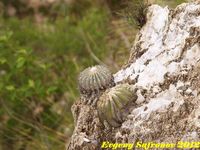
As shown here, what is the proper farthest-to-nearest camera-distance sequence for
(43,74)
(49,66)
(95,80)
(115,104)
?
1. (43,74)
2. (49,66)
3. (95,80)
4. (115,104)

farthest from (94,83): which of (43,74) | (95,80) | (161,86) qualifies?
(43,74)

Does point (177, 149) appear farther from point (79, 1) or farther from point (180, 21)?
point (79, 1)

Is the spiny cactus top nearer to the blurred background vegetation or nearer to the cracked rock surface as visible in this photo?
the cracked rock surface

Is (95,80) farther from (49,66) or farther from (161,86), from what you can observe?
(49,66)

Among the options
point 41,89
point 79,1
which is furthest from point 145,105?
point 79,1

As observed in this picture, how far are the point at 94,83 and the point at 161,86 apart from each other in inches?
13.9

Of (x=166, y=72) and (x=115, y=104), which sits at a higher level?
(x=166, y=72)

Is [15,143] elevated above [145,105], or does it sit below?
above

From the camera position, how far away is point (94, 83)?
249 centimetres

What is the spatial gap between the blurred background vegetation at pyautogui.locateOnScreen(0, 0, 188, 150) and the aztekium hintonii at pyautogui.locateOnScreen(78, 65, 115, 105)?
132 cm

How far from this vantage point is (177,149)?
209cm

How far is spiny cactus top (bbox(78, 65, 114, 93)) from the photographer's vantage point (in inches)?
98.0

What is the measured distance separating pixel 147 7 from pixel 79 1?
14.2 ft

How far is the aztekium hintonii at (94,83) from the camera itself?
2492 mm
